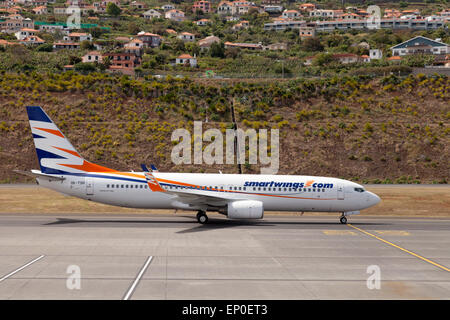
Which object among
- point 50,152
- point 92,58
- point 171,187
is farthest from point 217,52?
point 171,187

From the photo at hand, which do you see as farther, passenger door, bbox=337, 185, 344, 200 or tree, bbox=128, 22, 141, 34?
tree, bbox=128, 22, 141, 34

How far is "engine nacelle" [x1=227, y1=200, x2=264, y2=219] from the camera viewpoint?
35406 mm

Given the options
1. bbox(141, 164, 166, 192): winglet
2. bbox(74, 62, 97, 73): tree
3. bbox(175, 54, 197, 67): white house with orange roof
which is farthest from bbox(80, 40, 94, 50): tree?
bbox(141, 164, 166, 192): winglet

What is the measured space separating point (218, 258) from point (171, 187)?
11904mm

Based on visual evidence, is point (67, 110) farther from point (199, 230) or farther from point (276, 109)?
point (199, 230)

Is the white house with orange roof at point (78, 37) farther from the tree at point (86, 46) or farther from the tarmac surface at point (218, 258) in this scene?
the tarmac surface at point (218, 258)

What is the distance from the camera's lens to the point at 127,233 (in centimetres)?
3219

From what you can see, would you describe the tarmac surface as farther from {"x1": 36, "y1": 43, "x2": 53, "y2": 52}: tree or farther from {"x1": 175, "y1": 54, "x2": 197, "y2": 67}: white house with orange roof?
{"x1": 36, "y1": 43, "x2": 53, "y2": 52}: tree

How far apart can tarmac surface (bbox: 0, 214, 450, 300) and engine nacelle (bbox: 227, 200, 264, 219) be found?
2.79 feet

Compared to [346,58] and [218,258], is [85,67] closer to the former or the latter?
[346,58]

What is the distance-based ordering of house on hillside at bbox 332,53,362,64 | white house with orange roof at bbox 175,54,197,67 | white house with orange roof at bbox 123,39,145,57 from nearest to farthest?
white house with orange roof at bbox 175,54,197,67
house on hillside at bbox 332,53,362,64
white house with orange roof at bbox 123,39,145,57

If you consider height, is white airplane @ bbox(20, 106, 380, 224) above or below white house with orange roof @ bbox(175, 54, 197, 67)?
below

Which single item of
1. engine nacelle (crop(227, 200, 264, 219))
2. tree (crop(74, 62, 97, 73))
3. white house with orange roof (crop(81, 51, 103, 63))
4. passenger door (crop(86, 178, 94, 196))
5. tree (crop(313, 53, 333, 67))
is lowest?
engine nacelle (crop(227, 200, 264, 219))

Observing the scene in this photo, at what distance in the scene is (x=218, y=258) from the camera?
25.7 meters
